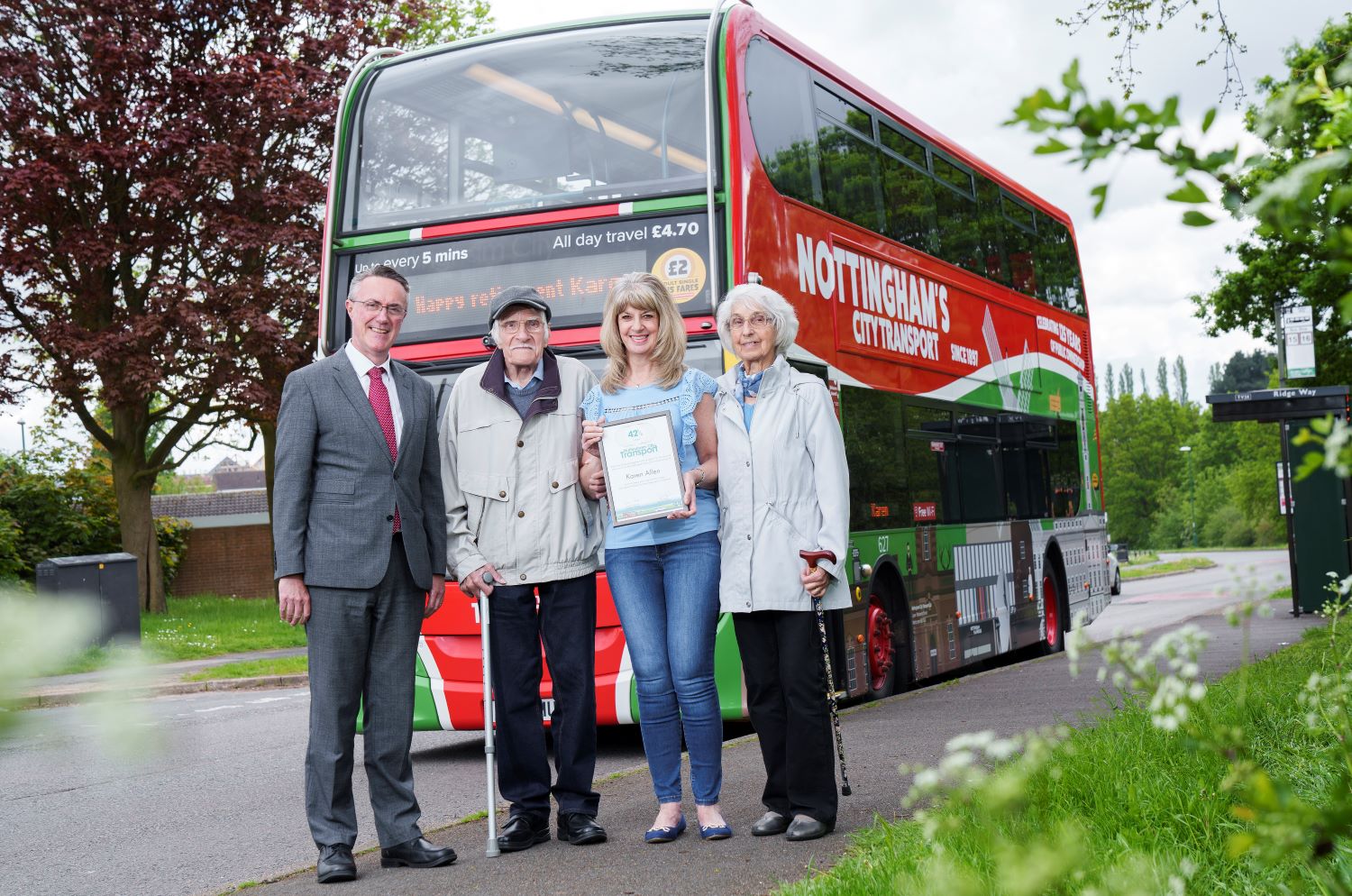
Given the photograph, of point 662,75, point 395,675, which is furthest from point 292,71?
point 395,675

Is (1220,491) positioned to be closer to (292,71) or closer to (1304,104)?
(292,71)

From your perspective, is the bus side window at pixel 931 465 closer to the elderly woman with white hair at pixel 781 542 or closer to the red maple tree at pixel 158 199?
the elderly woman with white hair at pixel 781 542

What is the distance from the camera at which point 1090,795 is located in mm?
4711

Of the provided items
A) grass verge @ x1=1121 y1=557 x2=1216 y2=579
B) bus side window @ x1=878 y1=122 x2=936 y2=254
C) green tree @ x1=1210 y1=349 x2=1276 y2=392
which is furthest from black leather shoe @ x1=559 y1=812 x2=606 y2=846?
green tree @ x1=1210 y1=349 x2=1276 y2=392

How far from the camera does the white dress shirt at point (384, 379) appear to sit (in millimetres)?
5387

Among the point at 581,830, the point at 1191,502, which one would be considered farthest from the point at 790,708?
the point at 1191,502

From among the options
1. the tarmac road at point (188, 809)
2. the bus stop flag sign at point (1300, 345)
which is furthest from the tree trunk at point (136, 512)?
the bus stop flag sign at point (1300, 345)

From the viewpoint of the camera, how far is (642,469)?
5.27 meters

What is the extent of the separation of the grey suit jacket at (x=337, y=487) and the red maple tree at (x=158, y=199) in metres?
16.6

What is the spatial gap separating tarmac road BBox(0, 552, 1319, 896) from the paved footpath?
1cm

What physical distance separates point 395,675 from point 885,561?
5487 mm

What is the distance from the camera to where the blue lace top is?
17.6ft

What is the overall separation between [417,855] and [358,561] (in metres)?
1.11

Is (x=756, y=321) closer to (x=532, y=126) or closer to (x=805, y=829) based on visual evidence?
(x=805, y=829)
